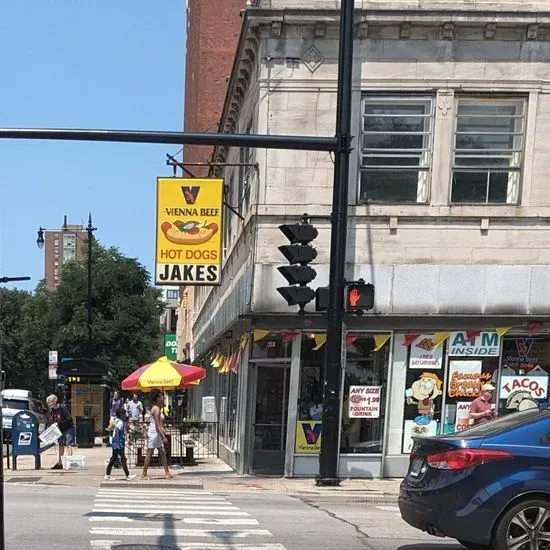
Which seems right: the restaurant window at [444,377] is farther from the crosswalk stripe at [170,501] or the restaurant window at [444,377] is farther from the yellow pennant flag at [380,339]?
the crosswalk stripe at [170,501]

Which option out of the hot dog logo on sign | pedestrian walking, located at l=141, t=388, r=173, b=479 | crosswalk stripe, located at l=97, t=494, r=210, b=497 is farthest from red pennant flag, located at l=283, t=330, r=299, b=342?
crosswalk stripe, located at l=97, t=494, r=210, b=497

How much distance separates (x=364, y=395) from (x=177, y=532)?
8.17 metres

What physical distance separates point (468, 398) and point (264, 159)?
6.40 meters

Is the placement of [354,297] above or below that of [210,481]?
above

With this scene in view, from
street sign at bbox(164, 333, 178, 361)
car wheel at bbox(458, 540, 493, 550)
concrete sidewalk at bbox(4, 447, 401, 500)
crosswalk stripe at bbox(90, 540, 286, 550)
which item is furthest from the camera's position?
street sign at bbox(164, 333, 178, 361)

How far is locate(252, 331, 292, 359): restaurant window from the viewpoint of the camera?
17297mm

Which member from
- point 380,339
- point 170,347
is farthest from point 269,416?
point 170,347

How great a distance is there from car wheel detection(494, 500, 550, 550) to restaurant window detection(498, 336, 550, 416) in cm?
1009

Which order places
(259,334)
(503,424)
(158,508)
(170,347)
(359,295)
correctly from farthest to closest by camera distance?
(170,347) < (259,334) < (359,295) < (158,508) < (503,424)

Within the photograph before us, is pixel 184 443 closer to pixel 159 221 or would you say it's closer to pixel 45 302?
pixel 159 221

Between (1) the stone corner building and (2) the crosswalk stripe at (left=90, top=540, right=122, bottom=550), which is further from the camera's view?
(1) the stone corner building

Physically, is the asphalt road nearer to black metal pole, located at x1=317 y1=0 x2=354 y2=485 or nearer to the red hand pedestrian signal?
black metal pole, located at x1=317 y1=0 x2=354 y2=485

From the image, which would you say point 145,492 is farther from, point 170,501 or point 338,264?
point 338,264

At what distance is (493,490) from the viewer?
7324mm
